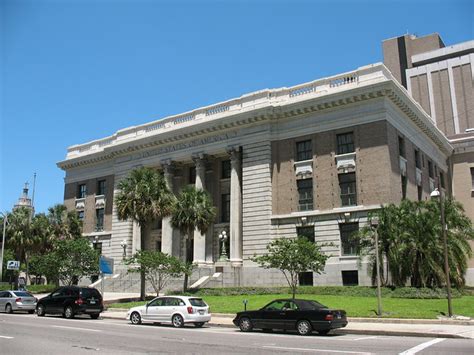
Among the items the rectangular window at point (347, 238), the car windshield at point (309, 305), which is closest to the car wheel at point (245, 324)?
the car windshield at point (309, 305)

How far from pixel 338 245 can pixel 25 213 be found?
35176mm

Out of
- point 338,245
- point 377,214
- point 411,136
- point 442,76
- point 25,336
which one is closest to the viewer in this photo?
point 25,336

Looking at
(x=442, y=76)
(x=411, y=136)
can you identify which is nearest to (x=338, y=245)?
(x=411, y=136)

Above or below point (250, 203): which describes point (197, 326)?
below

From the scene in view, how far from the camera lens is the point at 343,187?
41656 millimetres

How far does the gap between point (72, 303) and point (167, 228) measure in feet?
82.0

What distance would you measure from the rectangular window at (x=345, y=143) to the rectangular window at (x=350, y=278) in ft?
33.8

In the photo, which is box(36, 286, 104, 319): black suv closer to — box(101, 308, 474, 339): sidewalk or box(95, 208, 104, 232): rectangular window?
box(101, 308, 474, 339): sidewalk

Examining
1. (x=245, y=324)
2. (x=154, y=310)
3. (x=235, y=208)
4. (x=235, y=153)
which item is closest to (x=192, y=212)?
(x=235, y=208)

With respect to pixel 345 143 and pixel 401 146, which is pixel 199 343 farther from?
pixel 401 146

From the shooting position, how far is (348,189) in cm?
4134

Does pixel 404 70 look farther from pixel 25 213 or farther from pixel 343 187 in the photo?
pixel 25 213

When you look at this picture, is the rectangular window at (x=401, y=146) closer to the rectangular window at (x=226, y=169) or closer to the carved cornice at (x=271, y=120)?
the carved cornice at (x=271, y=120)

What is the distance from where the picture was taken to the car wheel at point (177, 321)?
2234 cm
